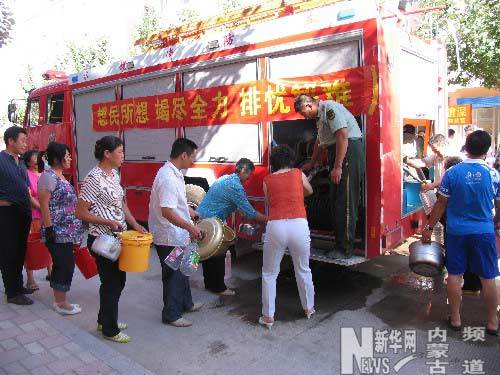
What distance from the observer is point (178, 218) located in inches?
143

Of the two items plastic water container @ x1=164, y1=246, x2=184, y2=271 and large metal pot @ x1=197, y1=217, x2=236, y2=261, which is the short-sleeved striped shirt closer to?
plastic water container @ x1=164, y1=246, x2=184, y2=271

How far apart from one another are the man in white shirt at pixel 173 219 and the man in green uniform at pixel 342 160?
4.14 ft

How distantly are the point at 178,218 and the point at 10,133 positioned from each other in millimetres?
2126

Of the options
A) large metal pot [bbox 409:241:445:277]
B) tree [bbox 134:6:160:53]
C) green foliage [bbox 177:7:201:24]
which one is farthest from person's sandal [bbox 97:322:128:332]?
tree [bbox 134:6:160:53]

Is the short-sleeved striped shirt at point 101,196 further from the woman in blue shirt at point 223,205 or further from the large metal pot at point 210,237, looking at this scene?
the woman in blue shirt at point 223,205

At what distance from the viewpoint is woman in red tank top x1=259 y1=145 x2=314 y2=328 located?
3820 millimetres

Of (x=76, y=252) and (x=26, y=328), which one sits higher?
(x=76, y=252)

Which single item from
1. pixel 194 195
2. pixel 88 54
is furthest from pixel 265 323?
pixel 88 54

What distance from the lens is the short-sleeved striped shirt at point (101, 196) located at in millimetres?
3479

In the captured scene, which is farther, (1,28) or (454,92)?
(454,92)

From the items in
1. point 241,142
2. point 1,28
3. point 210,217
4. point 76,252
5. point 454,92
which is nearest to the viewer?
point 1,28

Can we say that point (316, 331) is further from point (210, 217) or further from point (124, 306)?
point (124, 306)

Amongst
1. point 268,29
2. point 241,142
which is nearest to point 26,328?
point 241,142

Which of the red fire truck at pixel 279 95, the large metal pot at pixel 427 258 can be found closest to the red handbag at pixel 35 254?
the red fire truck at pixel 279 95
